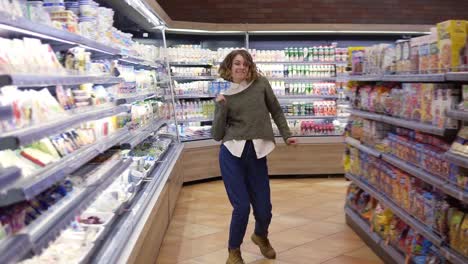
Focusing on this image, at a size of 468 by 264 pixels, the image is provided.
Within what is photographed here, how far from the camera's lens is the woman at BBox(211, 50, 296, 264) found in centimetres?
399

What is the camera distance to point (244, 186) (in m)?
4.01

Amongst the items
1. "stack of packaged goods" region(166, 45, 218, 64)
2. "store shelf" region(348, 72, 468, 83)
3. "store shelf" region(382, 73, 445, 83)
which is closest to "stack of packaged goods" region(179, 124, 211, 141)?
"stack of packaged goods" region(166, 45, 218, 64)

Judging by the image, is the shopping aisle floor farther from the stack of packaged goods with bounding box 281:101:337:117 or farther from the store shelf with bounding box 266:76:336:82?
the store shelf with bounding box 266:76:336:82

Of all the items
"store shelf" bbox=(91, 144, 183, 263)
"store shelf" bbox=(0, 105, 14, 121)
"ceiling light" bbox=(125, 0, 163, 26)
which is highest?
"ceiling light" bbox=(125, 0, 163, 26)

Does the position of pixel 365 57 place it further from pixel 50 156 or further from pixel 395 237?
pixel 50 156

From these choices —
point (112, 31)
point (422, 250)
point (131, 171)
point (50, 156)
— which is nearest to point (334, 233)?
point (422, 250)

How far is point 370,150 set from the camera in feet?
15.3

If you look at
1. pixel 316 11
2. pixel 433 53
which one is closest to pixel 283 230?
Result: pixel 433 53

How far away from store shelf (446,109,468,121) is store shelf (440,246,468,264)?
0.78 metres

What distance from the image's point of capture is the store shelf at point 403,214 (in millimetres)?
3365

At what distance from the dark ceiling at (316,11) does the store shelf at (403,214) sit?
4.93 meters

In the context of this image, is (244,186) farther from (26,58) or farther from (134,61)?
(26,58)

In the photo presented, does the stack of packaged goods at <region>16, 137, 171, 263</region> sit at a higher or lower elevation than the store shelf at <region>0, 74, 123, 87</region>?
lower

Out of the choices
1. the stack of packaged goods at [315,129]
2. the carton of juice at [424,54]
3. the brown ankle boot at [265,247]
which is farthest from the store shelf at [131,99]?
the stack of packaged goods at [315,129]
